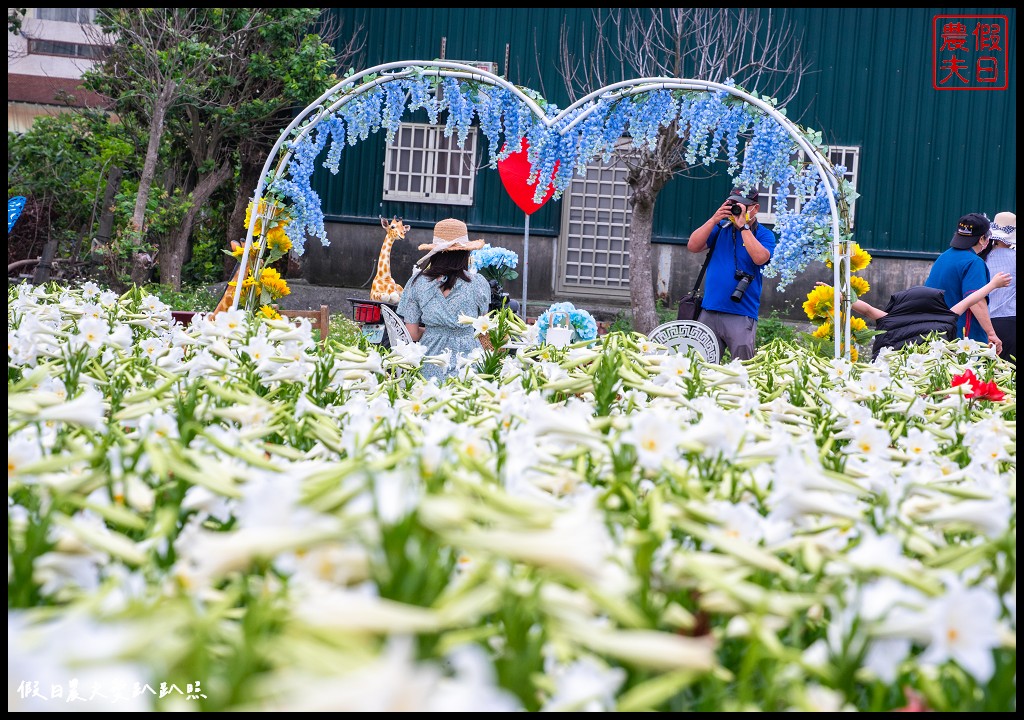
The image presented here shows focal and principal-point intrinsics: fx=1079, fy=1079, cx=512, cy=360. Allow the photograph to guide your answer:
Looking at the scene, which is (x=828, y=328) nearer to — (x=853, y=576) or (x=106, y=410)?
(x=106, y=410)

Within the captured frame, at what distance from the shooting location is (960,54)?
1566 cm

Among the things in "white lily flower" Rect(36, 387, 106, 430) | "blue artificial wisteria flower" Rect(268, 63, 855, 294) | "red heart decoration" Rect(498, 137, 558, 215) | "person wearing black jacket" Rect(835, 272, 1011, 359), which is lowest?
"white lily flower" Rect(36, 387, 106, 430)

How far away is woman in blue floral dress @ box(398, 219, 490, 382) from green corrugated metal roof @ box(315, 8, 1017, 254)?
371 inches

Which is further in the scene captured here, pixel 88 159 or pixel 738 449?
pixel 88 159

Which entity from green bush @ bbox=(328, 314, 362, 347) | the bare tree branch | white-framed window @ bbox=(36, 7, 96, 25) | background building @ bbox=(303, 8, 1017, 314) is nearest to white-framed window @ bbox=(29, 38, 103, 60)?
white-framed window @ bbox=(36, 7, 96, 25)

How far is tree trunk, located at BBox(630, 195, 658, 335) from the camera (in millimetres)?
13945

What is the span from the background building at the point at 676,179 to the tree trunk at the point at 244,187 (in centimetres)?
102

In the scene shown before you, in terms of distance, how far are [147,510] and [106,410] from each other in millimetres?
912

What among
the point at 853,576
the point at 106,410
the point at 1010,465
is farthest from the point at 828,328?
the point at 853,576

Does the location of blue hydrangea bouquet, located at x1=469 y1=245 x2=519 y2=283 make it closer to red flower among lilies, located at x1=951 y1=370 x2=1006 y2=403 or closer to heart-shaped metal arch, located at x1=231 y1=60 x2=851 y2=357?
heart-shaped metal arch, located at x1=231 y1=60 x2=851 y2=357

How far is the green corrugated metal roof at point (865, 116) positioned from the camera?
50.3ft

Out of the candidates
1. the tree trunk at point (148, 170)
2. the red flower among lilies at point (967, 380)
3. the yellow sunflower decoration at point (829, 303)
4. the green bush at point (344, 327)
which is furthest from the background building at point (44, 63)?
the red flower among lilies at point (967, 380)

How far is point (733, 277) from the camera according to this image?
723cm

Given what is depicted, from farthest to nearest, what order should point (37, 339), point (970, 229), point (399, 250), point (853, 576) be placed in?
point (399, 250) < point (970, 229) < point (37, 339) < point (853, 576)
